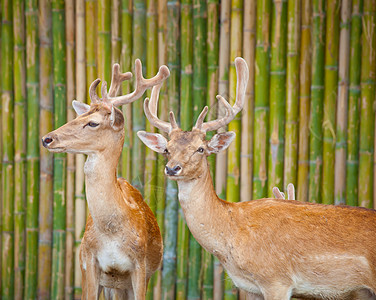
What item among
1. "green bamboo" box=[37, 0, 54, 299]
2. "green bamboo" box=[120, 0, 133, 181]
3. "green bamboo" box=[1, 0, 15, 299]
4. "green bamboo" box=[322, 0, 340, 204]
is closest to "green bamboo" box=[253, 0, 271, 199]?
"green bamboo" box=[322, 0, 340, 204]

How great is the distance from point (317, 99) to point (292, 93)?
0.68 feet

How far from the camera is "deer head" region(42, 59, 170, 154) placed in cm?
281

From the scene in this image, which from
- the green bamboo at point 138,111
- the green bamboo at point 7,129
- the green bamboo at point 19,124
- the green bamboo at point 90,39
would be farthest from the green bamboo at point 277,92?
the green bamboo at point 7,129

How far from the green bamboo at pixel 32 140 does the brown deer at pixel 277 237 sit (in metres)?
2.05

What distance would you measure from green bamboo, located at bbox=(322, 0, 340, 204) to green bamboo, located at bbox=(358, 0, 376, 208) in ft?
0.70

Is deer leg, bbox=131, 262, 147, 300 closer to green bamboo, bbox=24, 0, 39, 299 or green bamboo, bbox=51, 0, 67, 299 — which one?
green bamboo, bbox=51, 0, 67, 299

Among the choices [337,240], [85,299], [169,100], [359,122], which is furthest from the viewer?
[169,100]

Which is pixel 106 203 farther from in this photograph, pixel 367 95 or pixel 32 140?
pixel 367 95

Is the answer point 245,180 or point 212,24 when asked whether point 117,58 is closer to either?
point 212,24

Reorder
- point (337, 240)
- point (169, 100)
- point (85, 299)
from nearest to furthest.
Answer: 1. point (337, 240)
2. point (85, 299)
3. point (169, 100)

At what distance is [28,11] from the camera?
4531 millimetres

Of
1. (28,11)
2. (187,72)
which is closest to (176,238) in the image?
(187,72)

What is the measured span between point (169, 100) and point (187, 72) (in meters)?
0.28

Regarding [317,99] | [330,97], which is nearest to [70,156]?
[317,99]
